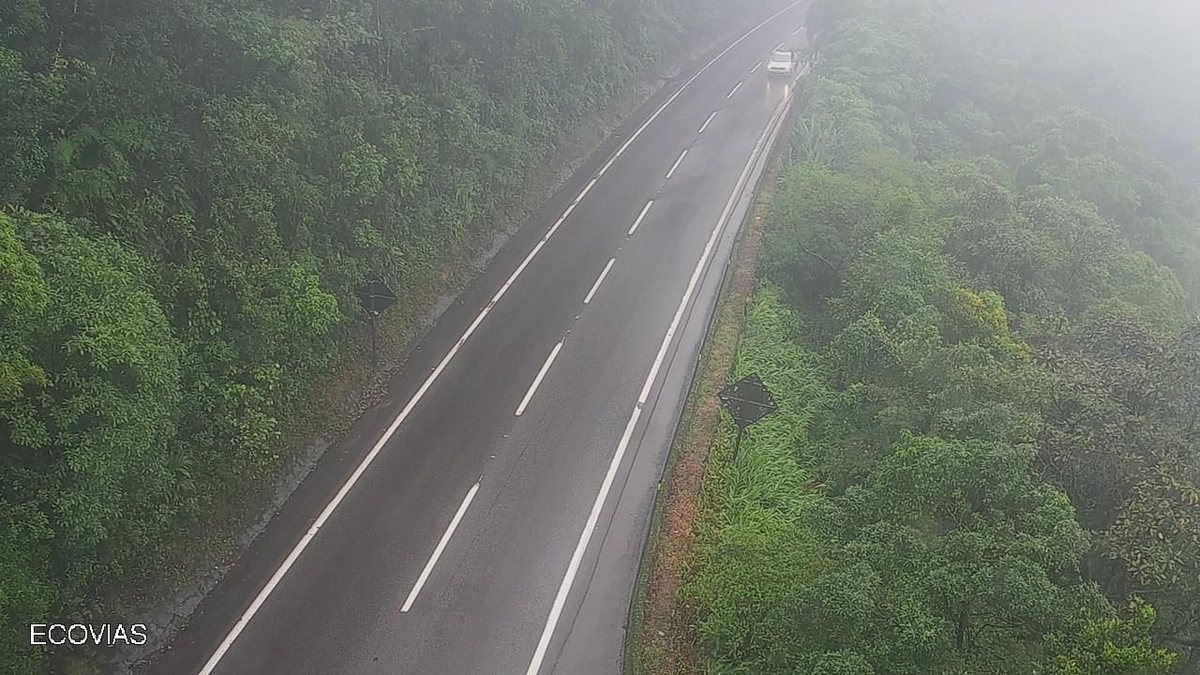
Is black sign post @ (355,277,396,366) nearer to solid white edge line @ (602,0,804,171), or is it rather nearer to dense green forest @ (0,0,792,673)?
dense green forest @ (0,0,792,673)

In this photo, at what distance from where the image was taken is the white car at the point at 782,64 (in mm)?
44344

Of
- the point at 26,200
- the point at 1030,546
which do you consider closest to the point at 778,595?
the point at 1030,546

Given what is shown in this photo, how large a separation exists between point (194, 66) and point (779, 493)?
14647 millimetres

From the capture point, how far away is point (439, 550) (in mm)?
15805

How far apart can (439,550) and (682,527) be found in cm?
471

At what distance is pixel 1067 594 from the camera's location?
36.7 ft

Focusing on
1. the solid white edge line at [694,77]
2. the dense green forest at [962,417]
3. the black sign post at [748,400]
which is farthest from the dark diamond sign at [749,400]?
the solid white edge line at [694,77]

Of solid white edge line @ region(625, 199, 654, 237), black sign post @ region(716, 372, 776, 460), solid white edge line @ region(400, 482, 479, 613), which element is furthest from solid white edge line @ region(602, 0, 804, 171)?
solid white edge line @ region(400, 482, 479, 613)

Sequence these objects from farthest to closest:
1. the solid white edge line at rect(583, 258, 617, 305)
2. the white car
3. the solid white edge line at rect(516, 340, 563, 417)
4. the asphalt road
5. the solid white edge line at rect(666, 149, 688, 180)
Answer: the white car, the solid white edge line at rect(666, 149, 688, 180), the solid white edge line at rect(583, 258, 617, 305), the solid white edge line at rect(516, 340, 563, 417), the asphalt road

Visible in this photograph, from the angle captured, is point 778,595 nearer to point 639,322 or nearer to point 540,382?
point 540,382

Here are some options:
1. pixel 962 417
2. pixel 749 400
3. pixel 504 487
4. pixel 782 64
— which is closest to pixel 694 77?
pixel 782 64

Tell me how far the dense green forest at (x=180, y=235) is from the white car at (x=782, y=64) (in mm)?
23309

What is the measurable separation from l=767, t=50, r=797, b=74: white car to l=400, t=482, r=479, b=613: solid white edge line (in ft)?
112

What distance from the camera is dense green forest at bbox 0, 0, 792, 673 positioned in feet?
39.2
